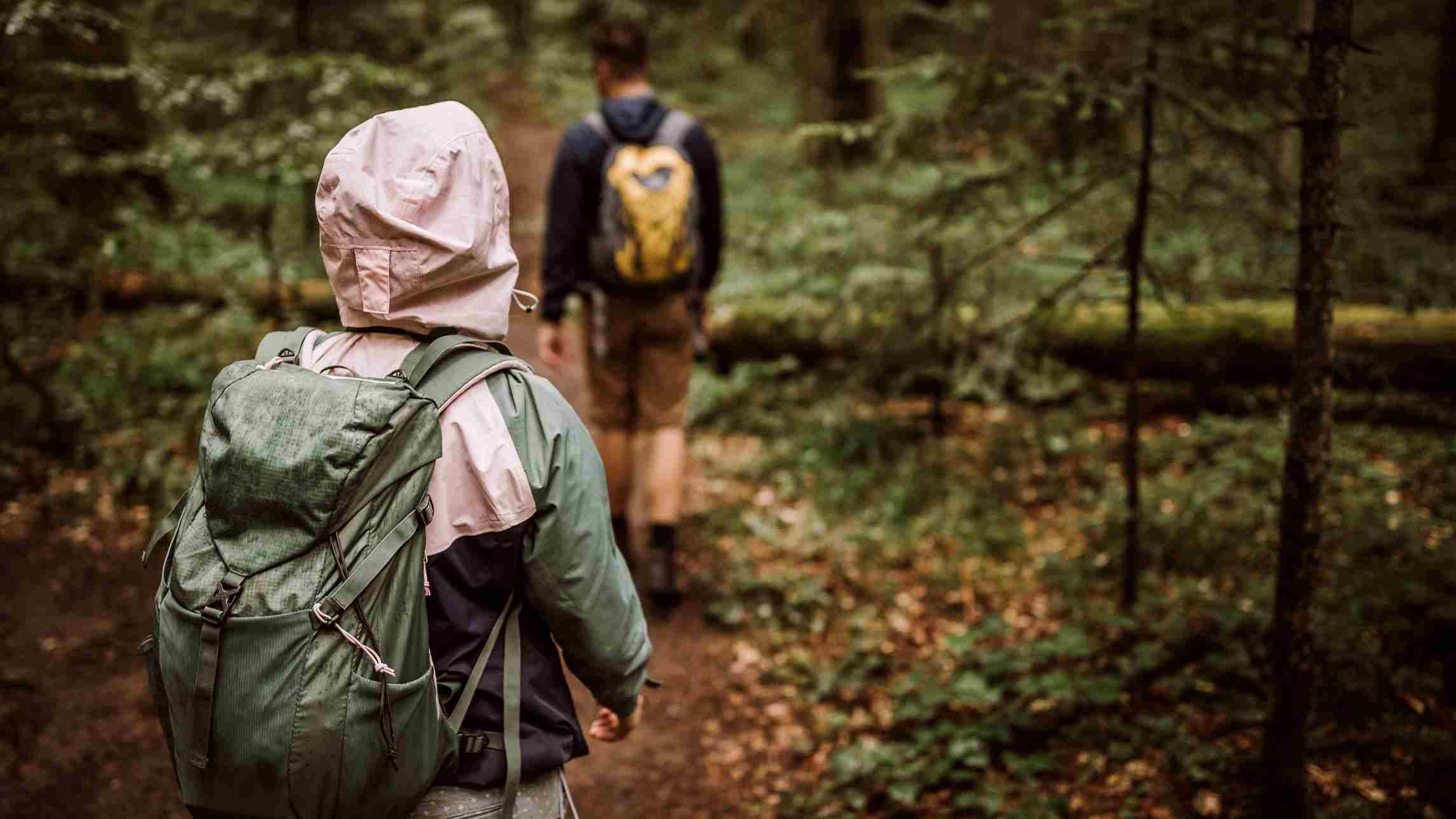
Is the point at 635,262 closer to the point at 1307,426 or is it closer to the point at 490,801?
the point at 1307,426

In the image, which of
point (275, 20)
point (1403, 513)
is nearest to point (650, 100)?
point (1403, 513)

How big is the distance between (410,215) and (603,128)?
311 centimetres

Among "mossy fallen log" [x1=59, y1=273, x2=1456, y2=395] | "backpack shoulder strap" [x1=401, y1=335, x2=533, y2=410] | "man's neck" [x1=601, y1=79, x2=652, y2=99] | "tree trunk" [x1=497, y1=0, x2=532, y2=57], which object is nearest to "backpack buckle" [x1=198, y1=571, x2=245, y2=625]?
"backpack shoulder strap" [x1=401, y1=335, x2=533, y2=410]

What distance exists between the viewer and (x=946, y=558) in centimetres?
568

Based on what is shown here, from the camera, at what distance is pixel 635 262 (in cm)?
473

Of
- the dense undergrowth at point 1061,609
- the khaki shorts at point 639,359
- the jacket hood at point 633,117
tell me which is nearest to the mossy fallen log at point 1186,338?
the dense undergrowth at point 1061,609

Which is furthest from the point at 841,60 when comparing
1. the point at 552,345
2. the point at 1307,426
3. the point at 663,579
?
the point at 1307,426

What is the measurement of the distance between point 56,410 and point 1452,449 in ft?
28.1

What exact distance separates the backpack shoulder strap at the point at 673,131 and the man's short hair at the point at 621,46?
0.97 feet

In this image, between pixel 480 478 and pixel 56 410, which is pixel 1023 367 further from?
pixel 56 410

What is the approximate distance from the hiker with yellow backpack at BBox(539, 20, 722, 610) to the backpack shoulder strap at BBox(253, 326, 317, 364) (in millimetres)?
2710

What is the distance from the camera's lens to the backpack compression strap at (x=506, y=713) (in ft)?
6.29

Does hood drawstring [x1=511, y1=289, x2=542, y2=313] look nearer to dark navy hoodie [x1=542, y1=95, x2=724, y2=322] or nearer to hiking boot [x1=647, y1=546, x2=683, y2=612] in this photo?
dark navy hoodie [x1=542, y1=95, x2=724, y2=322]

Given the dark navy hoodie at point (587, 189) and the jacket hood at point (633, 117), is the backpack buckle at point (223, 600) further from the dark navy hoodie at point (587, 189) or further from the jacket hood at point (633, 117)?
the jacket hood at point (633, 117)
